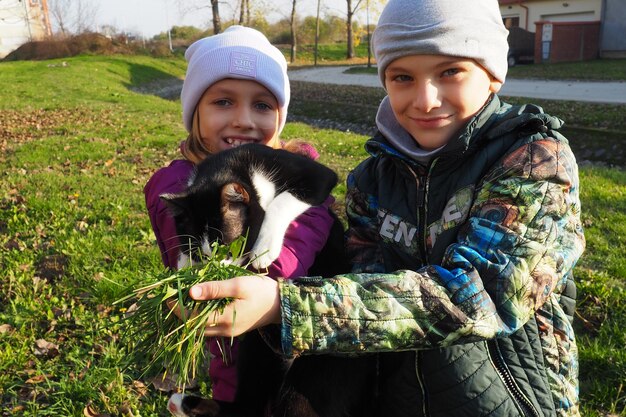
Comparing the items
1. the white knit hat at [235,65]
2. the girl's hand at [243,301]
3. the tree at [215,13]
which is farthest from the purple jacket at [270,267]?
the tree at [215,13]

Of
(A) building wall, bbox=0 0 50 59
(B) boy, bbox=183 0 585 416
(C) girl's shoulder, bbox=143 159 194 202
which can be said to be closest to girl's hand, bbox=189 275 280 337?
(B) boy, bbox=183 0 585 416

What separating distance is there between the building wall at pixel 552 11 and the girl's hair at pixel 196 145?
30284 mm

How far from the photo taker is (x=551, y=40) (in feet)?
88.4

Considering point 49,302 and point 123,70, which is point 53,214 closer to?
point 49,302

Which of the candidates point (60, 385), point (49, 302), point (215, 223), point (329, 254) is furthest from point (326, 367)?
point (49, 302)

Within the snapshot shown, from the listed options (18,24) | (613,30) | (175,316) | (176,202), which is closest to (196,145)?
(176,202)

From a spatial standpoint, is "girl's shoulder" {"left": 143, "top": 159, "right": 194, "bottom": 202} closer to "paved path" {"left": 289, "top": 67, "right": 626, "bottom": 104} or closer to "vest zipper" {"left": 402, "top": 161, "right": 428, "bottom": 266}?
"vest zipper" {"left": 402, "top": 161, "right": 428, "bottom": 266}

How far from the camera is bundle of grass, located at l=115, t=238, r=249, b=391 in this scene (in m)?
1.48

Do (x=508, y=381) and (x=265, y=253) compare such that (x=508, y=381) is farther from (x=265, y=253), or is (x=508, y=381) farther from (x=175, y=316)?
(x=175, y=316)

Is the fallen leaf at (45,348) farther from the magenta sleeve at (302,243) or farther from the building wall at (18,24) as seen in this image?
the building wall at (18,24)

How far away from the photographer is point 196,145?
2.75 meters

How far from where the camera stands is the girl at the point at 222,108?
2498mm

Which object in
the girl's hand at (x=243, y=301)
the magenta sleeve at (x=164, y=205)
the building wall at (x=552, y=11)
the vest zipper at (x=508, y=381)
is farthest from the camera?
the building wall at (x=552, y=11)

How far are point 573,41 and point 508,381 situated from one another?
95.5ft
